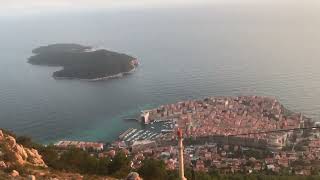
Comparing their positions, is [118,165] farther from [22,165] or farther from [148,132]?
[148,132]

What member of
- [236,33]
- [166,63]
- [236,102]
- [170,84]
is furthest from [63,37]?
[236,102]

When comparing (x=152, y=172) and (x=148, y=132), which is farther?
(x=148, y=132)

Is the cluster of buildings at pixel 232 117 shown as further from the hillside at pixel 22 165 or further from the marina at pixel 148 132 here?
the hillside at pixel 22 165

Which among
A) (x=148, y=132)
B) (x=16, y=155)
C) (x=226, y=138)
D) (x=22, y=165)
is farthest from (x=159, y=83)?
(x=22, y=165)

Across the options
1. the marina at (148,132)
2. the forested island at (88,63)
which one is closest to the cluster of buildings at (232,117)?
the marina at (148,132)

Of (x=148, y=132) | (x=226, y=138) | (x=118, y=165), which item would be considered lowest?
(x=148, y=132)

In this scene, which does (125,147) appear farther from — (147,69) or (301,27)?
(301,27)

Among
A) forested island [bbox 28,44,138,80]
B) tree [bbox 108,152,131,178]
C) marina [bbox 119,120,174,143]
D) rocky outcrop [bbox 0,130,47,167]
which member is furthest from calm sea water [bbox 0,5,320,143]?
rocky outcrop [bbox 0,130,47,167]
